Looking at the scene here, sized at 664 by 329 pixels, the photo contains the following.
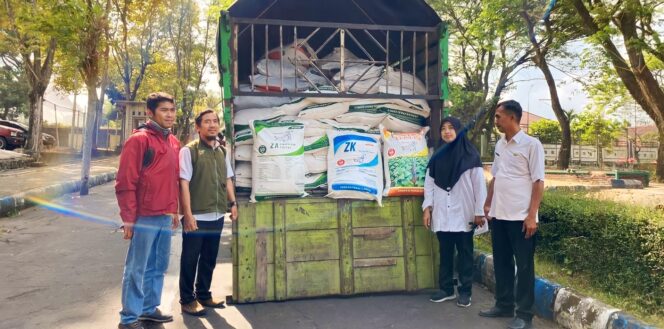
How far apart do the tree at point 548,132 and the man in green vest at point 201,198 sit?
33.8 m

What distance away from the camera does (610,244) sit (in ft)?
13.2

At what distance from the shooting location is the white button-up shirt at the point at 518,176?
3.58 m

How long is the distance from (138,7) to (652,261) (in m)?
15.7

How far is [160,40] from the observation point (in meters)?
25.1

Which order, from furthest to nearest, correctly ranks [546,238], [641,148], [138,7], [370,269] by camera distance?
[641,148] < [138,7] < [546,238] < [370,269]

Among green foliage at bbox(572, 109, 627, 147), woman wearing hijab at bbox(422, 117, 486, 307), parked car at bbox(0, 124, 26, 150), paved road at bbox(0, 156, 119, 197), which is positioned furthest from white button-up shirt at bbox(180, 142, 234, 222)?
green foliage at bbox(572, 109, 627, 147)

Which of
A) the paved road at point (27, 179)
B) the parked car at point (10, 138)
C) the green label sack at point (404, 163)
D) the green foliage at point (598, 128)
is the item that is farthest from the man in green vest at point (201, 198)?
the green foliage at point (598, 128)

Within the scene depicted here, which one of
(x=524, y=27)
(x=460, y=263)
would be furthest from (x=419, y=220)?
(x=524, y=27)

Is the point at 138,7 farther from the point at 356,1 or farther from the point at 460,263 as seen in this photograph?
the point at 460,263

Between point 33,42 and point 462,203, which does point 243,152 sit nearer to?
point 462,203

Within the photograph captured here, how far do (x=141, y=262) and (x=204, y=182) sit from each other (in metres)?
0.81

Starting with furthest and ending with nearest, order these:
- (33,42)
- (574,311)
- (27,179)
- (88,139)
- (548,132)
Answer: (548,132)
(33,42)
(27,179)
(88,139)
(574,311)

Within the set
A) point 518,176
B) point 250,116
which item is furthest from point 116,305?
point 518,176

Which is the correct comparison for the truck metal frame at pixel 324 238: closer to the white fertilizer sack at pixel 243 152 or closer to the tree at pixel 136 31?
the white fertilizer sack at pixel 243 152
